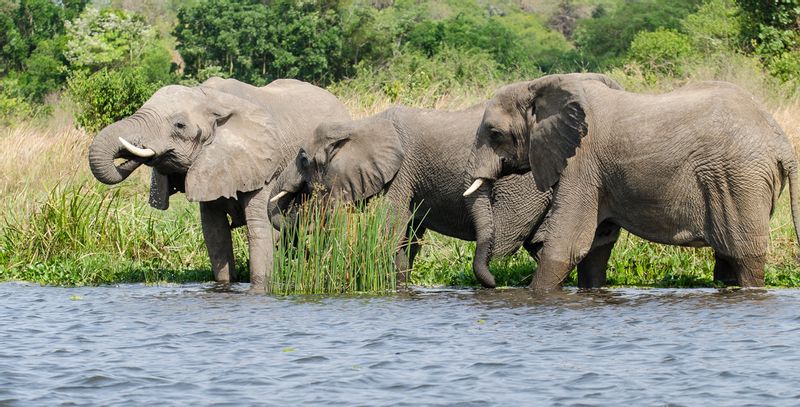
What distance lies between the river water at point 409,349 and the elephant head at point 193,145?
1057mm

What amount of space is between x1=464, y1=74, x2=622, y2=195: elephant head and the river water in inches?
39.4

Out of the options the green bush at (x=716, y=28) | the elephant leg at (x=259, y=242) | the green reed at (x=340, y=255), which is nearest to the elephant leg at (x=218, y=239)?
the elephant leg at (x=259, y=242)

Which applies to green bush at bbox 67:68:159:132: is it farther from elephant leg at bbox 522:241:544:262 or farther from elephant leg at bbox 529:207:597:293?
elephant leg at bbox 529:207:597:293

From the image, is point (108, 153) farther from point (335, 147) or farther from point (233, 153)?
point (335, 147)

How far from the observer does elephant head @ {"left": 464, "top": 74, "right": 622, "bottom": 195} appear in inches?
410

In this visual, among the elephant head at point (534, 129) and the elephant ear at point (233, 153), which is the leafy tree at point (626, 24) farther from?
the elephant head at point (534, 129)

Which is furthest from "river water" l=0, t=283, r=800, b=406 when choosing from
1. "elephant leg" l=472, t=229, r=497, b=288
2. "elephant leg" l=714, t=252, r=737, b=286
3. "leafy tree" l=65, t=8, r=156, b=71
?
"leafy tree" l=65, t=8, r=156, b=71

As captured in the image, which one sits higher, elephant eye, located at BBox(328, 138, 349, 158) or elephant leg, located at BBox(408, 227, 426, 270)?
elephant eye, located at BBox(328, 138, 349, 158)

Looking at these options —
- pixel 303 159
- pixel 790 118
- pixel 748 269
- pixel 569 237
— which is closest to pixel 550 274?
pixel 569 237

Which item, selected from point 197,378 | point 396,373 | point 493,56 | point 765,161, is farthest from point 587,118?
point 493,56

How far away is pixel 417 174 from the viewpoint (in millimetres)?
11797

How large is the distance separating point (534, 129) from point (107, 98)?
1076 cm

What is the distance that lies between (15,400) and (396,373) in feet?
6.80

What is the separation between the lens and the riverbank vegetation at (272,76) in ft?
41.7
